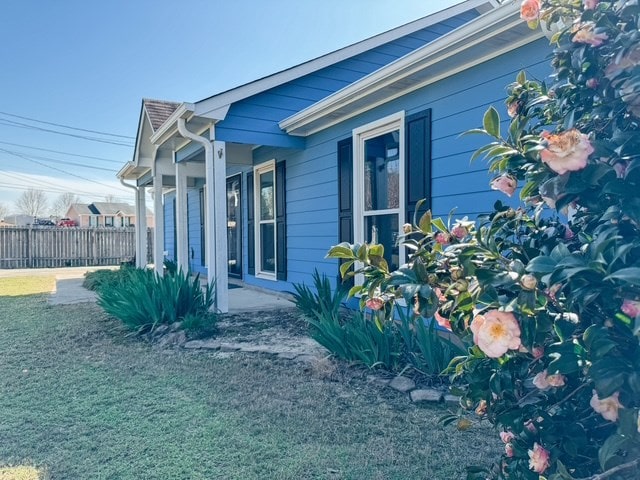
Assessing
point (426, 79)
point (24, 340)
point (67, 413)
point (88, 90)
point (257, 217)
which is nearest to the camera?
point (67, 413)

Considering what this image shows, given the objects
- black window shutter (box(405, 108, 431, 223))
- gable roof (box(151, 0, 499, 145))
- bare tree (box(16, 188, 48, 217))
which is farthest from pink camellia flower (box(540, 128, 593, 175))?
bare tree (box(16, 188, 48, 217))

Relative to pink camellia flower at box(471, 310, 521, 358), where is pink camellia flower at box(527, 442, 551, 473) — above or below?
below

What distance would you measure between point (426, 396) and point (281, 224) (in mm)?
4944

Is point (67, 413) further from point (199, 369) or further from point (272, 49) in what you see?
point (272, 49)

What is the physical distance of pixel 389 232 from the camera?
17.5 ft

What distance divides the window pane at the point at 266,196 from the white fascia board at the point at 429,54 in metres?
2.17

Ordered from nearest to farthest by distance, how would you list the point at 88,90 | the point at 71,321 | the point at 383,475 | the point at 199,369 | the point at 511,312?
the point at 511,312, the point at 383,475, the point at 199,369, the point at 71,321, the point at 88,90

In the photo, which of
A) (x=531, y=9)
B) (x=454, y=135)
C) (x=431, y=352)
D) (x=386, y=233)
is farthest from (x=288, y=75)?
Answer: (x=531, y=9)

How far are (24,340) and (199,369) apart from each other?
271cm

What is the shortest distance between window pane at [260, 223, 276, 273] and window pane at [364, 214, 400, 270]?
2.87 meters

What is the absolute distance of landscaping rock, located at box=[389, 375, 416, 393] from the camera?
333 centimetres

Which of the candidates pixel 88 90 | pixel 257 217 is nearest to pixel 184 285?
pixel 257 217

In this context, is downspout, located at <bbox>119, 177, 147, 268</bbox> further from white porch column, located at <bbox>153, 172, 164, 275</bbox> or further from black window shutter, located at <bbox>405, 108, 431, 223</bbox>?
black window shutter, located at <bbox>405, 108, 431, 223</bbox>

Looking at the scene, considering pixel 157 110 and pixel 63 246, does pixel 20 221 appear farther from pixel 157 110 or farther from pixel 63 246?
pixel 157 110
